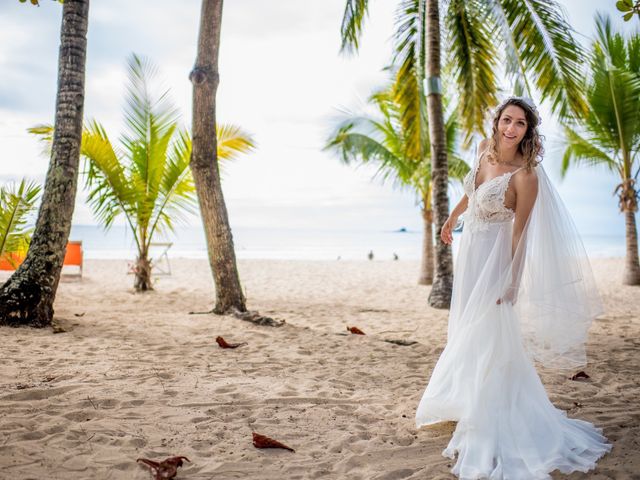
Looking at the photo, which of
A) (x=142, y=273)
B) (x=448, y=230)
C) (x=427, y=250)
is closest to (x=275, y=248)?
(x=427, y=250)

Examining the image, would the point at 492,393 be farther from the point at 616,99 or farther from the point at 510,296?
the point at 616,99

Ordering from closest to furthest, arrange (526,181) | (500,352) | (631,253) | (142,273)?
(526,181), (500,352), (142,273), (631,253)

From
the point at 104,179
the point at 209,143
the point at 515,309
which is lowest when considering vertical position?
the point at 515,309

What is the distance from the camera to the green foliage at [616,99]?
9765 millimetres

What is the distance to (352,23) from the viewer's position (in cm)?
769

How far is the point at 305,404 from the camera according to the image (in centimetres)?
316

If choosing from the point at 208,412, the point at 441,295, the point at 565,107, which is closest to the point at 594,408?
the point at 208,412

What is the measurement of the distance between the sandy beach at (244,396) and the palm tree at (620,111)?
185 inches

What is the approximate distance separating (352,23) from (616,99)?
20.1ft

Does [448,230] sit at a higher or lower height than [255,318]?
higher

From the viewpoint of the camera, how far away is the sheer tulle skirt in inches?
89.0

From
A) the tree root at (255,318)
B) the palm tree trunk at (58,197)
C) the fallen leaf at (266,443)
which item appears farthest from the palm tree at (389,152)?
the fallen leaf at (266,443)

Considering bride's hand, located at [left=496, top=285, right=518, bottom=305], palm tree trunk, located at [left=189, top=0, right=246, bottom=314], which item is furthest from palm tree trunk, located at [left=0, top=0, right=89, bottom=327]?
bride's hand, located at [left=496, top=285, right=518, bottom=305]

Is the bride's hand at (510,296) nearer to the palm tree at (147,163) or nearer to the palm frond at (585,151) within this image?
the palm tree at (147,163)
